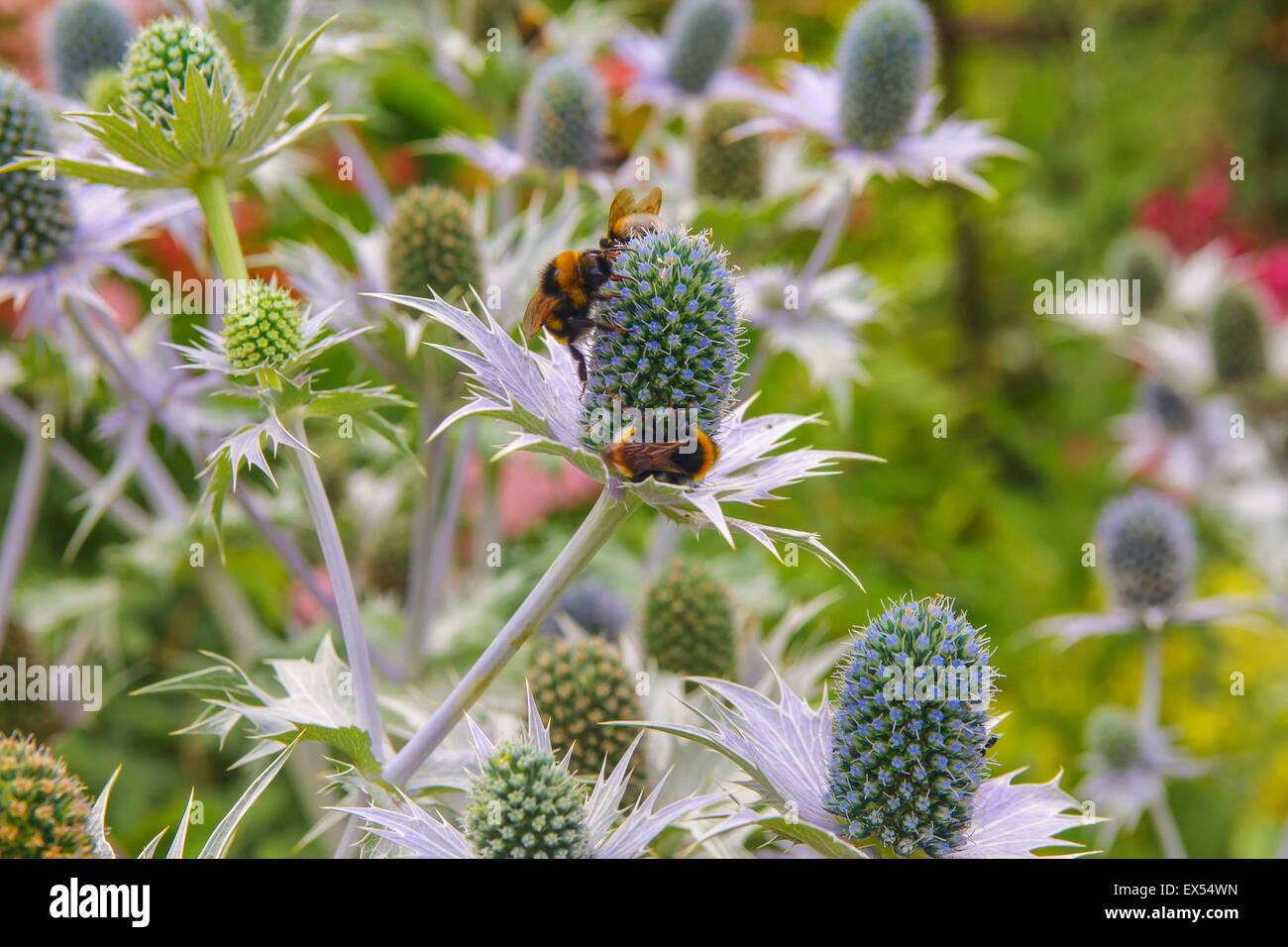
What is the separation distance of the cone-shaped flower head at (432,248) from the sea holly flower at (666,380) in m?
0.45

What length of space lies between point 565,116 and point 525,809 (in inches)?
46.0

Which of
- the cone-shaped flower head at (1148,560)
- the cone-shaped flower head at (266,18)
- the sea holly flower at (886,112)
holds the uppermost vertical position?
the cone-shaped flower head at (266,18)

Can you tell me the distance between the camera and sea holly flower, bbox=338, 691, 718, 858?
89 centimetres

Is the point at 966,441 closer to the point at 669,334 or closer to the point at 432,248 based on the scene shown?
the point at 432,248

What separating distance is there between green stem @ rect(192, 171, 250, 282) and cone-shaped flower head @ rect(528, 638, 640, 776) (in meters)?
0.58

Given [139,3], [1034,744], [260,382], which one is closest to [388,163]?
[139,3]

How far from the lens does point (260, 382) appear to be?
978 mm

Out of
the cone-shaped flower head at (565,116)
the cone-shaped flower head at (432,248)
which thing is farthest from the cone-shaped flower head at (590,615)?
the cone-shaped flower head at (565,116)

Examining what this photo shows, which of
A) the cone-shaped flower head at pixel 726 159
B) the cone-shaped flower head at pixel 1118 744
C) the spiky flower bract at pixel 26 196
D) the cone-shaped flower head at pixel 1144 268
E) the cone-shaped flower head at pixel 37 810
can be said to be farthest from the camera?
the cone-shaped flower head at pixel 1144 268

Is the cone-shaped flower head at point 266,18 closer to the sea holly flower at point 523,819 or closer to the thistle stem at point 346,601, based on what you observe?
the thistle stem at point 346,601

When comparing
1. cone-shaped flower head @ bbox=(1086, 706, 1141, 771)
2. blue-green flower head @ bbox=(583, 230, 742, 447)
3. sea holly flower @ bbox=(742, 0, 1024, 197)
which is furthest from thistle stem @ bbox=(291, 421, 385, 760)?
cone-shaped flower head @ bbox=(1086, 706, 1141, 771)

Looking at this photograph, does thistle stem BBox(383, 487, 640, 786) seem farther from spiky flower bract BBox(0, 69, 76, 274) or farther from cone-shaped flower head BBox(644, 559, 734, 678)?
spiky flower bract BBox(0, 69, 76, 274)

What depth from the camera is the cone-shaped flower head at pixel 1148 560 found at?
76.3 inches
